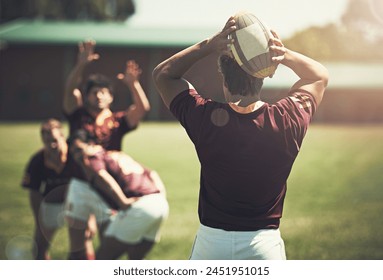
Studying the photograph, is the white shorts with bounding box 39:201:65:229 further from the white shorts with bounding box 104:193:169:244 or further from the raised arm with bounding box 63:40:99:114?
the white shorts with bounding box 104:193:169:244

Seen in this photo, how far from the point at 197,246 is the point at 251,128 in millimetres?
667

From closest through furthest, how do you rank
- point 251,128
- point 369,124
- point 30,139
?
point 251,128 < point 30,139 < point 369,124

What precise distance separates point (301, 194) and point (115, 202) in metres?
5.09

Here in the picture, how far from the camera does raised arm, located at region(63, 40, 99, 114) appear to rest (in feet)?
16.2

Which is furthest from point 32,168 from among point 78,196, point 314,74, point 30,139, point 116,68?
point 116,68

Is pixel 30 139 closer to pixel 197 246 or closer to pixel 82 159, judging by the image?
pixel 82 159

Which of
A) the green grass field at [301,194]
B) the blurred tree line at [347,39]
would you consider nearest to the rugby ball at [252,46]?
the green grass field at [301,194]

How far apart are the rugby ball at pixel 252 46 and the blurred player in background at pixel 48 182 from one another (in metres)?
2.85

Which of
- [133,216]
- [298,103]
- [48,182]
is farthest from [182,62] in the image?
[48,182]

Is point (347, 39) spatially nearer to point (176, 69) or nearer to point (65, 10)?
point (65, 10)

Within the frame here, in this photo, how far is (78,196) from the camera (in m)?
4.74

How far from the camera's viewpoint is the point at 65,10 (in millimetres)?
22094

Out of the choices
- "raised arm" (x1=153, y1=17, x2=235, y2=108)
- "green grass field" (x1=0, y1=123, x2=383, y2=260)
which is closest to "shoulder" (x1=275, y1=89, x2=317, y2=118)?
"raised arm" (x1=153, y1=17, x2=235, y2=108)

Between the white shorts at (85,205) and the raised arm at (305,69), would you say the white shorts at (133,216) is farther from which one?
the raised arm at (305,69)
